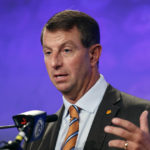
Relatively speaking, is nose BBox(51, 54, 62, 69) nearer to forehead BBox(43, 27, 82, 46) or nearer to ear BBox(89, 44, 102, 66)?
forehead BBox(43, 27, 82, 46)

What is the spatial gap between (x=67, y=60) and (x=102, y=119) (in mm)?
502

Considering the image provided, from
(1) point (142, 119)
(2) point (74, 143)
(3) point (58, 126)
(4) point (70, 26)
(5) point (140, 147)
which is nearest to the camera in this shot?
(5) point (140, 147)

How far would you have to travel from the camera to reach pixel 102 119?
2.11 meters

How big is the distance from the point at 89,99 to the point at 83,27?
568 millimetres

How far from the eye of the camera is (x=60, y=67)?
2123 millimetres

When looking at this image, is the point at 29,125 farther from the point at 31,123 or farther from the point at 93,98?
the point at 93,98

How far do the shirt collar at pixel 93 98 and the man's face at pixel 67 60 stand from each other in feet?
0.28

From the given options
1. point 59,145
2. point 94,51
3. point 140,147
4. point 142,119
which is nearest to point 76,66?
point 94,51

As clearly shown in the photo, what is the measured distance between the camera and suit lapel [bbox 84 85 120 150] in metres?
2.04

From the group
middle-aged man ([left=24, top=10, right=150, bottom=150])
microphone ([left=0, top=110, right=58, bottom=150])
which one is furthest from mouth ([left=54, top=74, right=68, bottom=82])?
microphone ([left=0, top=110, right=58, bottom=150])

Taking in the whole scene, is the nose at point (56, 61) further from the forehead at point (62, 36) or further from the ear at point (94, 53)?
the ear at point (94, 53)

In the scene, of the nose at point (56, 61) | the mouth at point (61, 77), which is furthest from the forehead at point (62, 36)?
the mouth at point (61, 77)

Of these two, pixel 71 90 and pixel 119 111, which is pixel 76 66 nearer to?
pixel 71 90

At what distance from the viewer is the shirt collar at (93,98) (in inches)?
88.1
